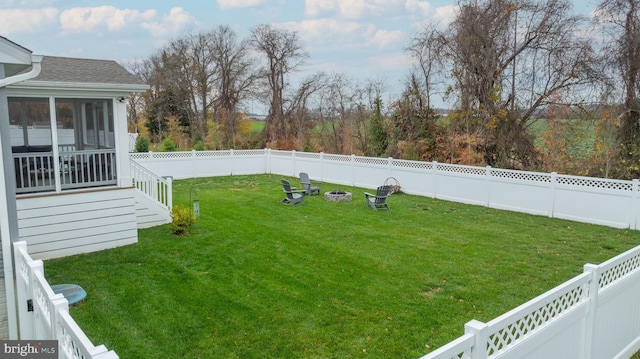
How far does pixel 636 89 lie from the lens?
11227 millimetres

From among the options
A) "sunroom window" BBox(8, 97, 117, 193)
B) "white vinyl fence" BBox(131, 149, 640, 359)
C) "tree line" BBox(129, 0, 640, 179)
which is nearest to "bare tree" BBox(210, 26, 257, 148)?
"tree line" BBox(129, 0, 640, 179)

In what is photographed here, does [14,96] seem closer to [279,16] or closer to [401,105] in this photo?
[401,105]

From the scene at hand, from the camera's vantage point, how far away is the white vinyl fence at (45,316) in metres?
2.43

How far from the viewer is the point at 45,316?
3281mm

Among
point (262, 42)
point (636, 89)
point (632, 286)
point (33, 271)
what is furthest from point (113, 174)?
point (262, 42)

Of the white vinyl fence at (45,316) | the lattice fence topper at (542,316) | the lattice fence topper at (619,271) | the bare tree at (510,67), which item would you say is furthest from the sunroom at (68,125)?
the bare tree at (510,67)

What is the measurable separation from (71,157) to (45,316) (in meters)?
5.38

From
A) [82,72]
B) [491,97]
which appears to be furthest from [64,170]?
[491,97]

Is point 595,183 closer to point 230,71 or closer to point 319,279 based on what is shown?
point 319,279

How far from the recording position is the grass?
4.54 meters

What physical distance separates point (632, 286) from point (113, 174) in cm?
813

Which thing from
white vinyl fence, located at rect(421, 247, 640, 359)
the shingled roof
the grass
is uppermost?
the shingled roof

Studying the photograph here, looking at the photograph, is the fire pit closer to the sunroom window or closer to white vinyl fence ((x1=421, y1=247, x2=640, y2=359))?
the sunroom window

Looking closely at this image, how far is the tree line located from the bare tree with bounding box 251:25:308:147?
2.4 inches
